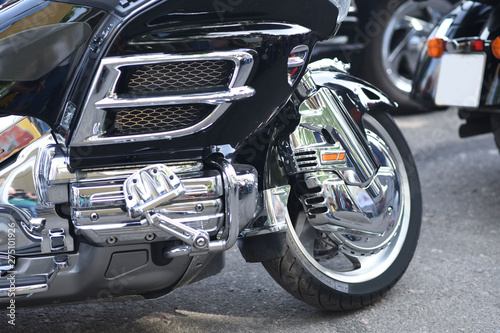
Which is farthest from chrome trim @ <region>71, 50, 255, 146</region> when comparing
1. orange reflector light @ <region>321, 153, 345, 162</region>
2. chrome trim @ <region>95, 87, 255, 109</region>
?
orange reflector light @ <region>321, 153, 345, 162</region>

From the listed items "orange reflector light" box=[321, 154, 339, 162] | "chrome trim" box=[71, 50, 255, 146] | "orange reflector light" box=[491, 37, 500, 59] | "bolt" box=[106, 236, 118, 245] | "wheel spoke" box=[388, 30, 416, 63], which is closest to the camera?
"chrome trim" box=[71, 50, 255, 146]

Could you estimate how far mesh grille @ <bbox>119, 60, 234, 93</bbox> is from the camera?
6.26ft

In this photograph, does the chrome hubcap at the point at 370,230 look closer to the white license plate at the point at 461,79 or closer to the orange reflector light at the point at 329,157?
the orange reflector light at the point at 329,157

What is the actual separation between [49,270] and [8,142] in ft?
1.29

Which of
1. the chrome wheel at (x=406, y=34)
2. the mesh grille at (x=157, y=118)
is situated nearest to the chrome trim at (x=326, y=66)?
the mesh grille at (x=157, y=118)

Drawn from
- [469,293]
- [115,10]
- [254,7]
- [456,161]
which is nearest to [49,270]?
[115,10]

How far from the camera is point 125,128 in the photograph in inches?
77.0

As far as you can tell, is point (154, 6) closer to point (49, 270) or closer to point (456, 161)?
point (49, 270)

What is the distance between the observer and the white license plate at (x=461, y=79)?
3.31m

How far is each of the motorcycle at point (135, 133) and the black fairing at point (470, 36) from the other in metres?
1.47

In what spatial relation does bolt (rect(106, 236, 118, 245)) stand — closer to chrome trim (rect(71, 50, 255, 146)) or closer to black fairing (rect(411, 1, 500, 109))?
chrome trim (rect(71, 50, 255, 146))

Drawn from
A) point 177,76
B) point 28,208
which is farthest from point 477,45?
point 28,208

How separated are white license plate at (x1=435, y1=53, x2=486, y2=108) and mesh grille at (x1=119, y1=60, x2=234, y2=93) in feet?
5.79

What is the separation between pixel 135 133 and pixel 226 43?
1.21ft
